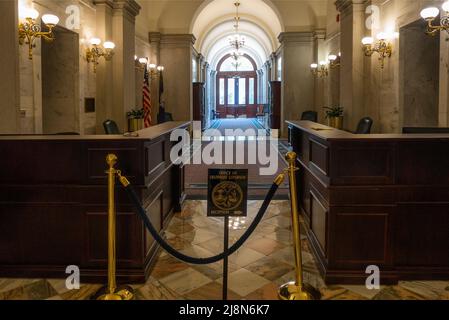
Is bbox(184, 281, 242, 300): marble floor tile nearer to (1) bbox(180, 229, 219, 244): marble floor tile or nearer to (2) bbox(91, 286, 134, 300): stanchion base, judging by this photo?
(2) bbox(91, 286, 134, 300): stanchion base

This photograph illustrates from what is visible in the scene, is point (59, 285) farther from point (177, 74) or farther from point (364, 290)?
point (177, 74)

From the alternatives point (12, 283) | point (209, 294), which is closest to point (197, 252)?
point (209, 294)

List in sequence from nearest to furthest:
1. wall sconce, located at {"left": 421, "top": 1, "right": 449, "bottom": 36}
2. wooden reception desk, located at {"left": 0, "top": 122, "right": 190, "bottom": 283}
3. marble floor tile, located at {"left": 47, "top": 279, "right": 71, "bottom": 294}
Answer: marble floor tile, located at {"left": 47, "top": 279, "right": 71, "bottom": 294}
wooden reception desk, located at {"left": 0, "top": 122, "right": 190, "bottom": 283}
wall sconce, located at {"left": 421, "top": 1, "right": 449, "bottom": 36}

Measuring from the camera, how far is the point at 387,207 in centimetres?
404

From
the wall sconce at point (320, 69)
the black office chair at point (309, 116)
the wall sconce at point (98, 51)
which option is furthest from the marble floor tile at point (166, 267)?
the wall sconce at point (320, 69)

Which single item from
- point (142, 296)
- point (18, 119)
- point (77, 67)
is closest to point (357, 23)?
point (77, 67)

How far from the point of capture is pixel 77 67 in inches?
374

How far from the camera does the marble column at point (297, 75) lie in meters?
17.8

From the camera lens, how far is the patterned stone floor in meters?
3.88

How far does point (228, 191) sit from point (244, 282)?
112 cm

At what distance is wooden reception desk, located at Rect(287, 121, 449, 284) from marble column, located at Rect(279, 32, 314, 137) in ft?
45.6

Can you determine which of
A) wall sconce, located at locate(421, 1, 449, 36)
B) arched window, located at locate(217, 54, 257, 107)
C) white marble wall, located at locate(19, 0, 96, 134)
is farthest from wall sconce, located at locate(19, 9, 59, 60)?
arched window, located at locate(217, 54, 257, 107)

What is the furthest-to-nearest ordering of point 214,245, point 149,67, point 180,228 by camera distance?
Result: point 149,67 → point 180,228 → point 214,245

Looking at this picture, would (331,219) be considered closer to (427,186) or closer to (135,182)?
(427,186)
